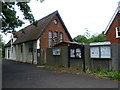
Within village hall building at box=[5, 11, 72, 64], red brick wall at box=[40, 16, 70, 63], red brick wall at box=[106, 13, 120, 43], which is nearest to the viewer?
red brick wall at box=[106, 13, 120, 43]

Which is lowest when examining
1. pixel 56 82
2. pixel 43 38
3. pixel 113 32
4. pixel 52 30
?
pixel 56 82

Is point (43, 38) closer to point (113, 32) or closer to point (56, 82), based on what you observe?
point (113, 32)

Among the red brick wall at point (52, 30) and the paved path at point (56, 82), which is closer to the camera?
the paved path at point (56, 82)

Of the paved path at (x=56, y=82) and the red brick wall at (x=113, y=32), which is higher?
the red brick wall at (x=113, y=32)

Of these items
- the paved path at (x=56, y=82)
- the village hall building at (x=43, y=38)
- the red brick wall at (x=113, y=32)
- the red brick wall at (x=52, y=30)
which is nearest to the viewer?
the paved path at (x=56, y=82)

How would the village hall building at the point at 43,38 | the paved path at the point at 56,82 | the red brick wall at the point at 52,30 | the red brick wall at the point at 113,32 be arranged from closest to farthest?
the paved path at the point at 56,82
the red brick wall at the point at 113,32
the village hall building at the point at 43,38
the red brick wall at the point at 52,30

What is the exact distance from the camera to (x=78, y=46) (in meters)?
13.3

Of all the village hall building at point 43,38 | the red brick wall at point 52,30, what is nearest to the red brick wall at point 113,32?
the village hall building at point 43,38

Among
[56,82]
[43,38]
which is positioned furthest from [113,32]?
[56,82]

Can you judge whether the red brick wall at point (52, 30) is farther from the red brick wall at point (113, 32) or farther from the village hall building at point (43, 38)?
the red brick wall at point (113, 32)

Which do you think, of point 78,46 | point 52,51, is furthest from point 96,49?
point 52,51

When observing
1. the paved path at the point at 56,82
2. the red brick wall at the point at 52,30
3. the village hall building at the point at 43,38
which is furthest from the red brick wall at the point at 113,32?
the paved path at the point at 56,82

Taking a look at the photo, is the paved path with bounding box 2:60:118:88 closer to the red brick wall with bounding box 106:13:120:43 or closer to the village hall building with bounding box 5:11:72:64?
the village hall building with bounding box 5:11:72:64

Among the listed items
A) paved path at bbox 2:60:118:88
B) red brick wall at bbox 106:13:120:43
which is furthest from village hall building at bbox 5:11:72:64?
paved path at bbox 2:60:118:88
